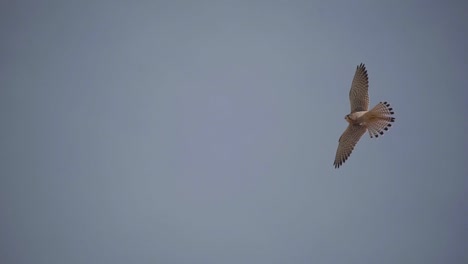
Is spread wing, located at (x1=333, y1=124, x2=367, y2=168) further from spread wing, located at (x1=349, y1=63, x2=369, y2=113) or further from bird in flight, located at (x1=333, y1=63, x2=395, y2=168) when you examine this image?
spread wing, located at (x1=349, y1=63, x2=369, y2=113)

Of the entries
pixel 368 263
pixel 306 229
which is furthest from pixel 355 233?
pixel 306 229

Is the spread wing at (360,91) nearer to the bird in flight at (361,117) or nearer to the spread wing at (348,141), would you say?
the bird in flight at (361,117)

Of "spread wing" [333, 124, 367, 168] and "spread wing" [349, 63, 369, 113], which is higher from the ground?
"spread wing" [349, 63, 369, 113]

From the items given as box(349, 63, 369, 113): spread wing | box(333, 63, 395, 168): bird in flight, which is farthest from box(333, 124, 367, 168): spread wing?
box(349, 63, 369, 113): spread wing

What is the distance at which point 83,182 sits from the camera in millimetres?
114312

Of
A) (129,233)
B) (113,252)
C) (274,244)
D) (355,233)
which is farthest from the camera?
(129,233)

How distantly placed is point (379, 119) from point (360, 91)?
82cm

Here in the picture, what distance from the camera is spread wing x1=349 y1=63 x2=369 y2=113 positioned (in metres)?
8.26

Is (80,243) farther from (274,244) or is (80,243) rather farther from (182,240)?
(274,244)

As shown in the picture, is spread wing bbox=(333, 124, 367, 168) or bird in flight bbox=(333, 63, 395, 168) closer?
bird in flight bbox=(333, 63, 395, 168)

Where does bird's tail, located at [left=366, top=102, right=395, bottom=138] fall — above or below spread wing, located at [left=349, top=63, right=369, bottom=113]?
below

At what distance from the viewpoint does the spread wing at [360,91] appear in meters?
8.26

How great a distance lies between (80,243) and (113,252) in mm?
8696

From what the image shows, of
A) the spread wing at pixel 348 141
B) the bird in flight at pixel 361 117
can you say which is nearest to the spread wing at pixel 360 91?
the bird in flight at pixel 361 117
